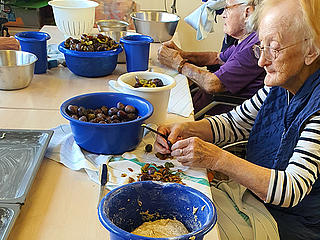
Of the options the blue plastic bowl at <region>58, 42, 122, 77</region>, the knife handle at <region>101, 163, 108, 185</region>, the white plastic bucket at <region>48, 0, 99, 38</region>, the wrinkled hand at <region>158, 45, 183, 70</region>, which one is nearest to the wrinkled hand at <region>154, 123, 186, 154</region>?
the knife handle at <region>101, 163, 108, 185</region>

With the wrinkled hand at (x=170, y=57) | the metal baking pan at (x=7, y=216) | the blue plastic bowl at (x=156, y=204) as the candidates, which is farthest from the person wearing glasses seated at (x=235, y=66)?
the metal baking pan at (x=7, y=216)

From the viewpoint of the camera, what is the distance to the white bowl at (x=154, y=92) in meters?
1.33

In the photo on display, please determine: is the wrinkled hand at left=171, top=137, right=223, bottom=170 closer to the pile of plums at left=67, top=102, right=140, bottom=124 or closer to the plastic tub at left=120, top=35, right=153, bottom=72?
the pile of plums at left=67, top=102, right=140, bottom=124

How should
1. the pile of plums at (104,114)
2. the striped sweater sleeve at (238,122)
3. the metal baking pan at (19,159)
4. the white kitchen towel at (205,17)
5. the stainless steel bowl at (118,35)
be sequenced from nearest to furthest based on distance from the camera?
1. the metal baking pan at (19,159)
2. the pile of plums at (104,114)
3. the striped sweater sleeve at (238,122)
4. the stainless steel bowl at (118,35)
5. the white kitchen towel at (205,17)

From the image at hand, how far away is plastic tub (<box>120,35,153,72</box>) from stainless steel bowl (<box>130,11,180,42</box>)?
0.43m

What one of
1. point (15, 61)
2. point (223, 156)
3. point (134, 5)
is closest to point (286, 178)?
point (223, 156)

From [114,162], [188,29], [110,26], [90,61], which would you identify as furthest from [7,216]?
[188,29]

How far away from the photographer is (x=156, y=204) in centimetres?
90

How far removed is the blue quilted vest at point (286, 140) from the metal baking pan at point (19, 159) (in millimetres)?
758

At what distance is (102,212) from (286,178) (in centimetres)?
59

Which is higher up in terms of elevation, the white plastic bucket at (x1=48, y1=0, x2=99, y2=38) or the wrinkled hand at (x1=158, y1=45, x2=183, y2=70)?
the white plastic bucket at (x1=48, y1=0, x2=99, y2=38)

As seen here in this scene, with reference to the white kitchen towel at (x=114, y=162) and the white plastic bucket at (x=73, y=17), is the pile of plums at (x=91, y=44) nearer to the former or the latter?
the white plastic bucket at (x=73, y=17)

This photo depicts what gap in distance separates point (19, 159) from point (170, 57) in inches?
49.0

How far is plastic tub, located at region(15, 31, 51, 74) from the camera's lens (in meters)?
1.82
